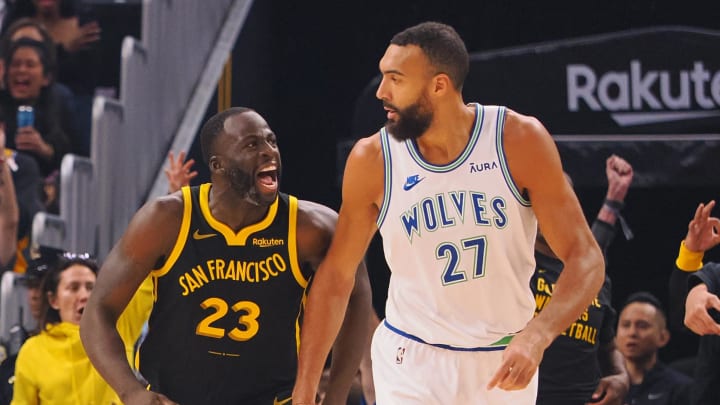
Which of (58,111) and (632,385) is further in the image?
(58,111)

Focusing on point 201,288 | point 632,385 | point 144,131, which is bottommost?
point 632,385

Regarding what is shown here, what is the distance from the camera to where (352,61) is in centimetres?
927

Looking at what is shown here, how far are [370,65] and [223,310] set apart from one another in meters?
4.47

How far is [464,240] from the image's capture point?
4.55 m

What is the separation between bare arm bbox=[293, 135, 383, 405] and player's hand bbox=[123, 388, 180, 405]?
0.46m

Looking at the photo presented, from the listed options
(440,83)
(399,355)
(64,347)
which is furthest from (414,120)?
(64,347)

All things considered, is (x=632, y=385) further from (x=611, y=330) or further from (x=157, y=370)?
(x=157, y=370)

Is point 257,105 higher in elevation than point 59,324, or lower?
higher

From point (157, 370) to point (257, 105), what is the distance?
14.1 ft

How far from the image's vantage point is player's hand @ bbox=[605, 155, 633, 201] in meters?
7.14

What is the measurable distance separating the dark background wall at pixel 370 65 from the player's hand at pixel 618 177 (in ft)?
5.51

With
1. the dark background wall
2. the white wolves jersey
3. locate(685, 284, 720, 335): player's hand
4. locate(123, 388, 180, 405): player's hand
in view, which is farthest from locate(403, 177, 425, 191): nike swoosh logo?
the dark background wall

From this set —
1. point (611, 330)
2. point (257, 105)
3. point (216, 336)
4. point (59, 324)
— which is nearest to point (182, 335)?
point (216, 336)

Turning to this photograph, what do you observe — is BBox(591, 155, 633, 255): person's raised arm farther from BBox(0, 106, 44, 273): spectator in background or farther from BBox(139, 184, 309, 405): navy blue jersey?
BBox(0, 106, 44, 273): spectator in background
